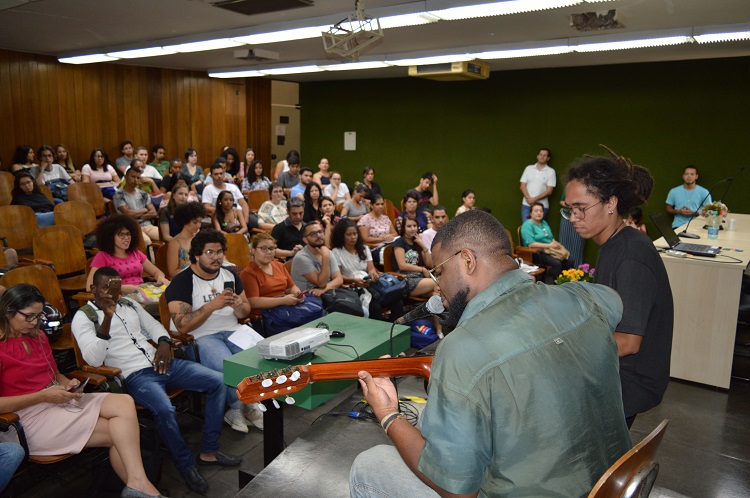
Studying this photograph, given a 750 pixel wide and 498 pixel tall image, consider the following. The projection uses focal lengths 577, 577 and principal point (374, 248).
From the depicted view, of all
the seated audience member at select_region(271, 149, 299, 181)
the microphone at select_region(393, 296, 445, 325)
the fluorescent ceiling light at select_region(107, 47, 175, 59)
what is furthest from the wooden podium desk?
the fluorescent ceiling light at select_region(107, 47, 175, 59)

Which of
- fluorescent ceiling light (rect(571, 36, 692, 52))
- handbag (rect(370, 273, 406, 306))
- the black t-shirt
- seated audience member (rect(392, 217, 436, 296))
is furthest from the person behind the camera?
fluorescent ceiling light (rect(571, 36, 692, 52))

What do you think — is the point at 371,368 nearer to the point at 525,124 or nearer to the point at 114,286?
the point at 114,286

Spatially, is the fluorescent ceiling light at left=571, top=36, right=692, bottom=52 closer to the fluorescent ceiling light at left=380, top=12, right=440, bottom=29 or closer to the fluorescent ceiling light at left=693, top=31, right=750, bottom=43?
the fluorescent ceiling light at left=693, top=31, right=750, bottom=43

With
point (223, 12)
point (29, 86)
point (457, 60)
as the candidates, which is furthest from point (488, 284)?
point (29, 86)

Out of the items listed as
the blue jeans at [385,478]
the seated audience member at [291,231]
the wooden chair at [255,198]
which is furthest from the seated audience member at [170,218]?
the blue jeans at [385,478]

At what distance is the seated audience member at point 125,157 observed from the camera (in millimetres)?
9484

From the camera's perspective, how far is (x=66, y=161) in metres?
9.11

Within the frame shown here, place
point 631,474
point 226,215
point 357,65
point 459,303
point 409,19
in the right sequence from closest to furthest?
point 631,474
point 459,303
point 409,19
point 226,215
point 357,65

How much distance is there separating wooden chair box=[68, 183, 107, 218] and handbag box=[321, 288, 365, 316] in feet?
14.1

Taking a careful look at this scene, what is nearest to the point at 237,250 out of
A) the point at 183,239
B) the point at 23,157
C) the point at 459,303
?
the point at 183,239

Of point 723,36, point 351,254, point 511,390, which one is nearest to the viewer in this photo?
point 511,390

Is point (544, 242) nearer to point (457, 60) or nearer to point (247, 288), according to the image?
point (457, 60)

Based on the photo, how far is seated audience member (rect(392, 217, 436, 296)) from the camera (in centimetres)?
552

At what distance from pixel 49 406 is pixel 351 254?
10.0 feet
